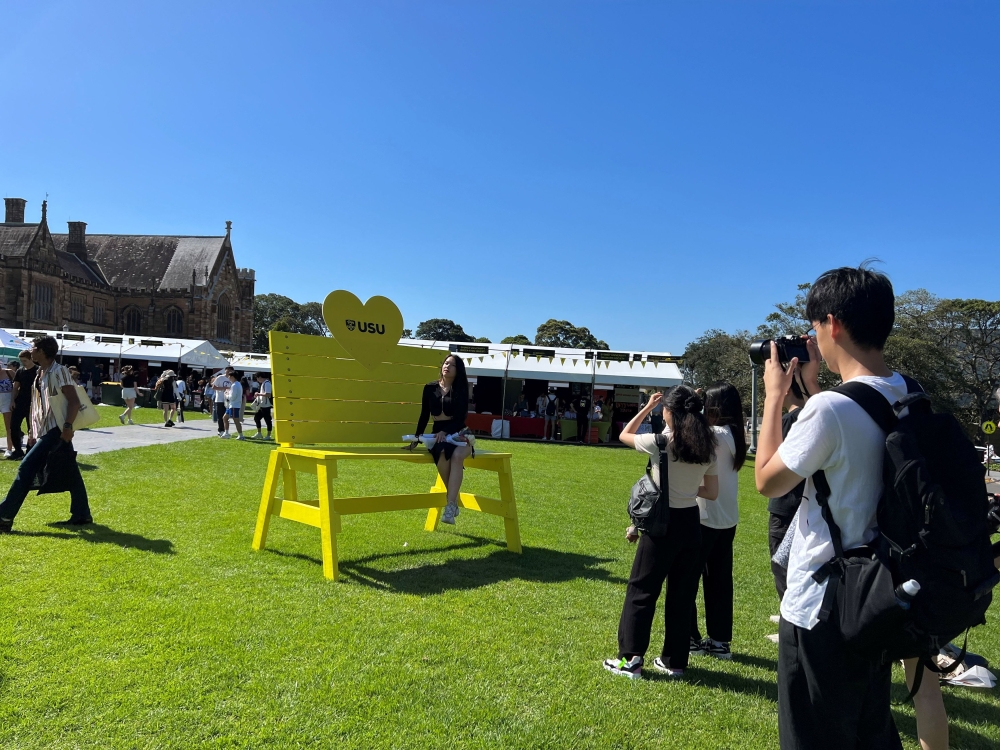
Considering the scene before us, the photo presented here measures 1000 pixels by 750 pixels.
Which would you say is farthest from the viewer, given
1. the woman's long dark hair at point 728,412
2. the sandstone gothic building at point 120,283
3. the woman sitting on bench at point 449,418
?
the sandstone gothic building at point 120,283

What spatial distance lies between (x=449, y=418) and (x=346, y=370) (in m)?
1.08

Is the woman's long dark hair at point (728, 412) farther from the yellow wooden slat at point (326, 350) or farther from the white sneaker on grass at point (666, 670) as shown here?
the yellow wooden slat at point (326, 350)

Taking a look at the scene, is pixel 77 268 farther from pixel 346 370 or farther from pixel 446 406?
pixel 446 406

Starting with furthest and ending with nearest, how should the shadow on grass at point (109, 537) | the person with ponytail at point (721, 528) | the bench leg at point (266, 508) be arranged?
the bench leg at point (266, 508)
the shadow on grass at point (109, 537)
the person with ponytail at point (721, 528)

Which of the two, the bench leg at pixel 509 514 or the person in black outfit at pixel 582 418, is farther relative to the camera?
the person in black outfit at pixel 582 418

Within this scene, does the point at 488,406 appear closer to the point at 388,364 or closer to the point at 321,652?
the point at 388,364

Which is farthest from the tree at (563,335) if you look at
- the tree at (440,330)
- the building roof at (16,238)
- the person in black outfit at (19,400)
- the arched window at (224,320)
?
the person in black outfit at (19,400)

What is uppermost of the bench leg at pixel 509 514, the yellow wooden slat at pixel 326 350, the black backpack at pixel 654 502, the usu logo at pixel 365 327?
the usu logo at pixel 365 327

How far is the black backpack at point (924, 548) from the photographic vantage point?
1.77 m

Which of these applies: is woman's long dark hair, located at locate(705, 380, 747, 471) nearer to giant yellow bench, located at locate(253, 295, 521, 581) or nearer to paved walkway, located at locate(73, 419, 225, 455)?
giant yellow bench, located at locate(253, 295, 521, 581)

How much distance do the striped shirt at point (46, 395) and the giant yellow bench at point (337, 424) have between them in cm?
229

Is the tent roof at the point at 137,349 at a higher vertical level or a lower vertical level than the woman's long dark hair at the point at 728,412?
higher

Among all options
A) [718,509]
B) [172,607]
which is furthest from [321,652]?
[718,509]

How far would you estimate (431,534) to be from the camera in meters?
7.42
